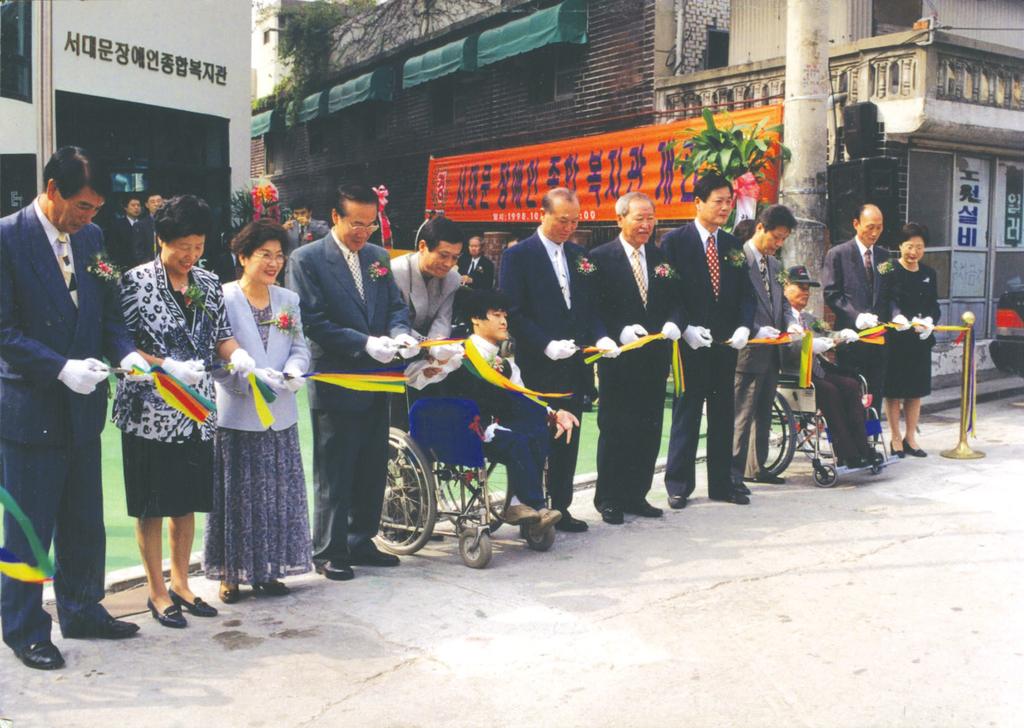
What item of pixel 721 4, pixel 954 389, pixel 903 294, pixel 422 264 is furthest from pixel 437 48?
pixel 422 264

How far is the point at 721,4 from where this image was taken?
48.8 ft

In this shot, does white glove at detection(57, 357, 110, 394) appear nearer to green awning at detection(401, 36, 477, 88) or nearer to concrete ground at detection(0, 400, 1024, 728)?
concrete ground at detection(0, 400, 1024, 728)

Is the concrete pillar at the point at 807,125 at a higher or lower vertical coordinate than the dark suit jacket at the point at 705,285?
higher

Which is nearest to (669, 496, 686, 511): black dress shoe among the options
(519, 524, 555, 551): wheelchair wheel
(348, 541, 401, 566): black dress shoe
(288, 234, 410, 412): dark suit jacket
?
(519, 524, 555, 551): wheelchair wheel

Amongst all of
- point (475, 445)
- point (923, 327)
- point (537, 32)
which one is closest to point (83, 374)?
point (475, 445)

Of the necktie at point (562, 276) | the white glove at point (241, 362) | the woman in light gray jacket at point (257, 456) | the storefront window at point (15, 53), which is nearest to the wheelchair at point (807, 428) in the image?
the necktie at point (562, 276)

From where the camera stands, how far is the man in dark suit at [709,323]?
7090mm

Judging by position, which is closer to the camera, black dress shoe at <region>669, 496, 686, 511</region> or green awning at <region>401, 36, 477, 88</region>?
black dress shoe at <region>669, 496, 686, 511</region>

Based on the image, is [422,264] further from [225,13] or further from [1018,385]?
[225,13]

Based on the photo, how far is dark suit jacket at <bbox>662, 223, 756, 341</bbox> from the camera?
23.3ft

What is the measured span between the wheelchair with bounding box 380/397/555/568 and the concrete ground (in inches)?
5.3

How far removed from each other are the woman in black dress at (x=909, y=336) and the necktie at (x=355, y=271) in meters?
4.89

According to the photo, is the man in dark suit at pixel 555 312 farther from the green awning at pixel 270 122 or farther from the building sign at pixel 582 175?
the green awning at pixel 270 122

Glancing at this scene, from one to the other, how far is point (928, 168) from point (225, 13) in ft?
34.5
